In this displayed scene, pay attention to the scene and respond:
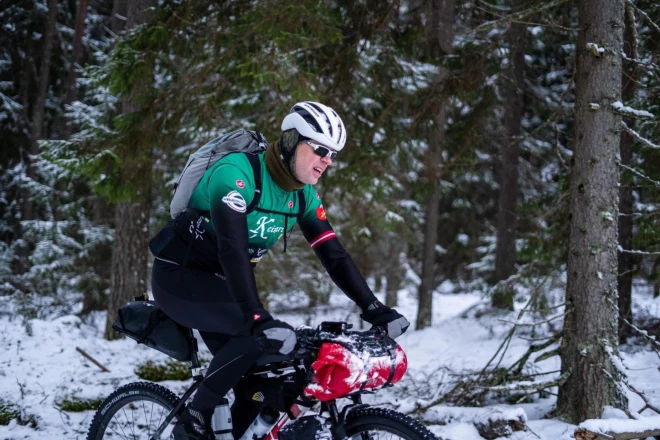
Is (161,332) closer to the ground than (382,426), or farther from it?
farther from it

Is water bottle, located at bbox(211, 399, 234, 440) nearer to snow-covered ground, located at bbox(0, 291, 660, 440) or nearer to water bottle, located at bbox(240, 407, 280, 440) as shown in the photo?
water bottle, located at bbox(240, 407, 280, 440)

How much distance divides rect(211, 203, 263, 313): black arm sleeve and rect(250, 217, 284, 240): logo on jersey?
39 centimetres

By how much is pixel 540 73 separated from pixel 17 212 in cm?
1657

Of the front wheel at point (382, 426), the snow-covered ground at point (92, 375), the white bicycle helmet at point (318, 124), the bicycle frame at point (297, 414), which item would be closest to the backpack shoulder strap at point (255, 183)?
the white bicycle helmet at point (318, 124)

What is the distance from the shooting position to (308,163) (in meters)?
3.34

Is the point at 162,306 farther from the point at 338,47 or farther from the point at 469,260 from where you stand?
the point at 469,260

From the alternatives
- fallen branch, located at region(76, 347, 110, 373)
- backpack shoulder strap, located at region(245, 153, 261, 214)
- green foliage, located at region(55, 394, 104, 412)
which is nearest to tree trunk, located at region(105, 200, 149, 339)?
fallen branch, located at region(76, 347, 110, 373)

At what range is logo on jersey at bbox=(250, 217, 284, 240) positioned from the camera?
350 centimetres

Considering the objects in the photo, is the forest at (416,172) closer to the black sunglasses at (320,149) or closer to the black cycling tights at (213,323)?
the black cycling tights at (213,323)

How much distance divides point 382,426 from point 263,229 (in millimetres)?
1400

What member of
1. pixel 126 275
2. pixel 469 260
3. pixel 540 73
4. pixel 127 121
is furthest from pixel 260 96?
pixel 469 260

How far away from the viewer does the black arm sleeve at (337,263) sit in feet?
11.5

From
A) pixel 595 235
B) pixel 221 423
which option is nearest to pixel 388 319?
pixel 221 423

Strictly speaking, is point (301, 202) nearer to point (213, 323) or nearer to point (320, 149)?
point (320, 149)
